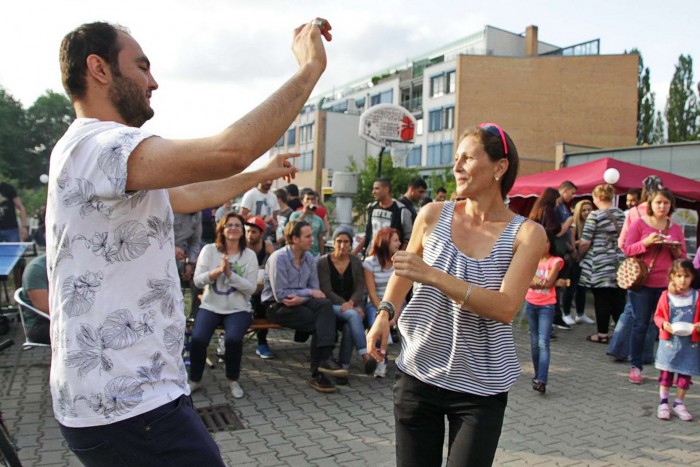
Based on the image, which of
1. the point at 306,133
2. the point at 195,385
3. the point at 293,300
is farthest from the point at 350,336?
the point at 306,133

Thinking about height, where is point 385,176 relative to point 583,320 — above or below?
above

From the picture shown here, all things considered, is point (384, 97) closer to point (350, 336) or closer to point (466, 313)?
point (350, 336)

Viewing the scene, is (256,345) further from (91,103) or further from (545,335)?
(91,103)

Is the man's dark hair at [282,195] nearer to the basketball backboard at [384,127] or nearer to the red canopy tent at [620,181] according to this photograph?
the basketball backboard at [384,127]

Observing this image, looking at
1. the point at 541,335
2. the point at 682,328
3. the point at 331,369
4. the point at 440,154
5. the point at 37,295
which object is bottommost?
the point at 331,369

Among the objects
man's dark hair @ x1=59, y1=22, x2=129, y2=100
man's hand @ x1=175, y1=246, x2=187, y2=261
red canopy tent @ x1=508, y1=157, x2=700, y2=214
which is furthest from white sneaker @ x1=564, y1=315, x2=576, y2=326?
man's dark hair @ x1=59, y1=22, x2=129, y2=100

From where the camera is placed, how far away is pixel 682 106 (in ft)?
144

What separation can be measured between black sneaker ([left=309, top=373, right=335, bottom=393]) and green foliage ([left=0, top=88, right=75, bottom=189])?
6130cm

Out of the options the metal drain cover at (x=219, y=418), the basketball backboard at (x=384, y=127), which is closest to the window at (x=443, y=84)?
the basketball backboard at (x=384, y=127)

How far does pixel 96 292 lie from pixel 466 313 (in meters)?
1.47

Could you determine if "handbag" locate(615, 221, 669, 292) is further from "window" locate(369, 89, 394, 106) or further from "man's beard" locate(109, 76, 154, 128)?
"window" locate(369, 89, 394, 106)

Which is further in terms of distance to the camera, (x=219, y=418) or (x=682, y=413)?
(x=682, y=413)

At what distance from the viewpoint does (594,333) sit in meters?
8.68

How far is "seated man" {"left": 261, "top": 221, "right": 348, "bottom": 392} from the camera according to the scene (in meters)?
5.88
